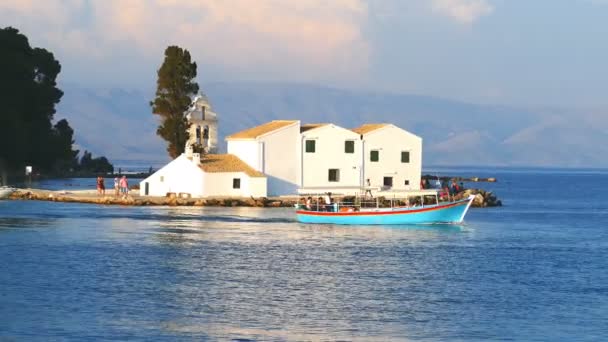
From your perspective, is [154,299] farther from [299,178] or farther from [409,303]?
[299,178]

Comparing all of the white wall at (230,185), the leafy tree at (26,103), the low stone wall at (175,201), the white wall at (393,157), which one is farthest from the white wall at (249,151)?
the leafy tree at (26,103)

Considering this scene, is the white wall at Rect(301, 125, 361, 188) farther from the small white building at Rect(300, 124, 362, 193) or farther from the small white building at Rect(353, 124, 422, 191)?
the small white building at Rect(353, 124, 422, 191)

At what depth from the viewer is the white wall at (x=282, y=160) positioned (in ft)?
271

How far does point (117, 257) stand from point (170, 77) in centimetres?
5042

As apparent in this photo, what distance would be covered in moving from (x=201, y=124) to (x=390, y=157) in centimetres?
1693

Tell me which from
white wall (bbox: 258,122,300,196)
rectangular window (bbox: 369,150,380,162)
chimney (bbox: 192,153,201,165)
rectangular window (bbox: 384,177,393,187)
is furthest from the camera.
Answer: rectangular window (bbox: 384,177,393,187)

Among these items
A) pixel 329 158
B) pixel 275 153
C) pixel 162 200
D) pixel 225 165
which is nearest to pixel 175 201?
pixel 162 200

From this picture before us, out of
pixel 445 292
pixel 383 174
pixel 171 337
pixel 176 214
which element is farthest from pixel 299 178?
pixel 171 337

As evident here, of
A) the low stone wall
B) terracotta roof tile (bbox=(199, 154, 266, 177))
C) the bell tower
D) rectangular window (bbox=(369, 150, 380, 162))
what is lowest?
the low stone wall

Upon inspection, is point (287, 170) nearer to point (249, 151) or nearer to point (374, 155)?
point (249, 151)

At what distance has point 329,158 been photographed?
85.1m

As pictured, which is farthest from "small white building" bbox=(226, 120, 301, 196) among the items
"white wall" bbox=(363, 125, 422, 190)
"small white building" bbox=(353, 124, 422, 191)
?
"white wall" bbox=(363, 125, 422, 190)

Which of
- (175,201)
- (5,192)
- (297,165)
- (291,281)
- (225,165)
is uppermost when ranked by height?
(297,165)

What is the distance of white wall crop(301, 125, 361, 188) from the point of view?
84125 millimetres
